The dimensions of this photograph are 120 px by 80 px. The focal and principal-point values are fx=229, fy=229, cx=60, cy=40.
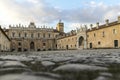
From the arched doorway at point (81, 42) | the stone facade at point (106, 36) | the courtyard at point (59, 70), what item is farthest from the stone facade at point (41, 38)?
the courtyard at point (59, 70)

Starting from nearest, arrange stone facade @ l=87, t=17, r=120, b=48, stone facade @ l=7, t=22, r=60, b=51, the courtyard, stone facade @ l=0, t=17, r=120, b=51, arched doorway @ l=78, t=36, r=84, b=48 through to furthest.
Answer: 1. the courtyard
2. stone facade @ l=87, t=17, r=120, b=48
3. arched doorway @ l=78, t=36, r=84, b=48
4. stone facade @ l=0, t=17, r=120, b=51
5. stone facade @ l=7, t=22, r=60, b=51

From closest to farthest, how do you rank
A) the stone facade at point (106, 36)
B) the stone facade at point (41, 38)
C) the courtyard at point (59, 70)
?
the courtyard at point (59, 70) < the stone facade at point (106, 36) < the stone facade at point (41, 38)

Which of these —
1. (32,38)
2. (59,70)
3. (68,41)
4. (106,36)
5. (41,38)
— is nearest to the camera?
(59,70)

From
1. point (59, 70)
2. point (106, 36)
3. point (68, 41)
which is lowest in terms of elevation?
point (59, 70)

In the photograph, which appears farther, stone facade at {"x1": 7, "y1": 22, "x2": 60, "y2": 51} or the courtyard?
stone facade at {"x1": 7, "y1": 22, "x2": 60, "y2": 51}

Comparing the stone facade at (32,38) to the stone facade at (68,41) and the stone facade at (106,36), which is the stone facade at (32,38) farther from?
the stone facade at (106,36)

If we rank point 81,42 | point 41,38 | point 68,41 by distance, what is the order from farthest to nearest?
point 41,38, point 68,41, point 81,42

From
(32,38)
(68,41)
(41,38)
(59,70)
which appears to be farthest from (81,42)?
(59,70)

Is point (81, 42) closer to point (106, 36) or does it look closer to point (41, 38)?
point (106, 36)

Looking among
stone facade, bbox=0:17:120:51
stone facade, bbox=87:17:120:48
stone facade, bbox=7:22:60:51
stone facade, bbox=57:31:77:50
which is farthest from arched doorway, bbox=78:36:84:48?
stone facade, bbox=7:22:60:51

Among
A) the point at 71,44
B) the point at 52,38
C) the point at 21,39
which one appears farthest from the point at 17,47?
the point at 71,44

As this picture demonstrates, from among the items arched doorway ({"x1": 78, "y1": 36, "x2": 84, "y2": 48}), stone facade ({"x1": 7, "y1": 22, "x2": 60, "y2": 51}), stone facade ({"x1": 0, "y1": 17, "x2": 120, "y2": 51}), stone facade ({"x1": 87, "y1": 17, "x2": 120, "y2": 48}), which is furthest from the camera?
stone facade ({"x1": 7, "y1": 22, "x2": 60, "y2": 51})

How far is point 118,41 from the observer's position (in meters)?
49.5

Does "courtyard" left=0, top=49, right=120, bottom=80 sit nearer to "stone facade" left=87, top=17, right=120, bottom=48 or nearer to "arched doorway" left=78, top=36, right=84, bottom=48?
"stone facade" left=87, top=17, right=120, bottom=48
